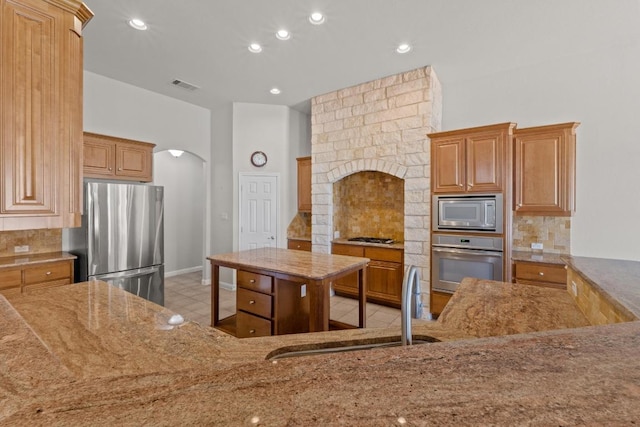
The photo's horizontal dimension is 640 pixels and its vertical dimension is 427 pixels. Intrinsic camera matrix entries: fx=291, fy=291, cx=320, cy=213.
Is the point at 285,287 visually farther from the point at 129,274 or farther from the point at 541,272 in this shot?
the point at 541,272

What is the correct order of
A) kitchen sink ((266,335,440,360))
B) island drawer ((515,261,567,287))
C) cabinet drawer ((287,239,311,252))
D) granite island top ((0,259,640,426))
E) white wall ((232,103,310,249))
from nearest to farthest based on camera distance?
granite island top ((0,259,640,426)) < kitchen sink ((266,335,440,360)) < island drawer ((515,261,567,287)) < cabinet drawer ((287,239,311,252)) < white wall ((232,103,310,249))

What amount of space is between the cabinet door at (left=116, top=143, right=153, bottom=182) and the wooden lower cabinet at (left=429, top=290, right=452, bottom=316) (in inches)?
165

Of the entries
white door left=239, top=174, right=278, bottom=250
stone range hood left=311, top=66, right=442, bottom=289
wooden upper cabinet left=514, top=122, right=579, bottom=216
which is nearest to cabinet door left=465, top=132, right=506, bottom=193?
wooden upper cabinet left=514, top=122, right=579, bottom=216

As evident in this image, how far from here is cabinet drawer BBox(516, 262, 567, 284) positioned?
2948 mm

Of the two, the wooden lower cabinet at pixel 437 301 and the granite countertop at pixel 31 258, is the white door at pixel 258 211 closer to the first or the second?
the granite countertop at pixel 31 258

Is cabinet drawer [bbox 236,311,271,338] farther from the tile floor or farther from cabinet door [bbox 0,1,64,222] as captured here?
cabinet door [bbox 0,1,64,222]

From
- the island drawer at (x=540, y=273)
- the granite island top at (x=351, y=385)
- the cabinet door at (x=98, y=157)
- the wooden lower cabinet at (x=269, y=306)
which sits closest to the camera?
the granite island top at (x=351, y=385)

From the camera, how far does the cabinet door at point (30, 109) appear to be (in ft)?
3.96

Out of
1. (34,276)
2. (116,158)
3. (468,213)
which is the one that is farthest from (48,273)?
(468,213)

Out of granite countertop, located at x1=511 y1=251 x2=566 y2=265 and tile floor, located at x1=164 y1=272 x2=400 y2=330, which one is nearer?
granite countertop, located at x1=511 y1=251 x2=566 y2=265

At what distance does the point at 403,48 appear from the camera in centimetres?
324

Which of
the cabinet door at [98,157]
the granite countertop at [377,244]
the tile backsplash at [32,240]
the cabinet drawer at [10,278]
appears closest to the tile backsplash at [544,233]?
the granite countertop at [377,244]

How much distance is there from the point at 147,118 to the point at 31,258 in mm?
2430

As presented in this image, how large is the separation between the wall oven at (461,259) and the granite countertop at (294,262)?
1.20 metres
